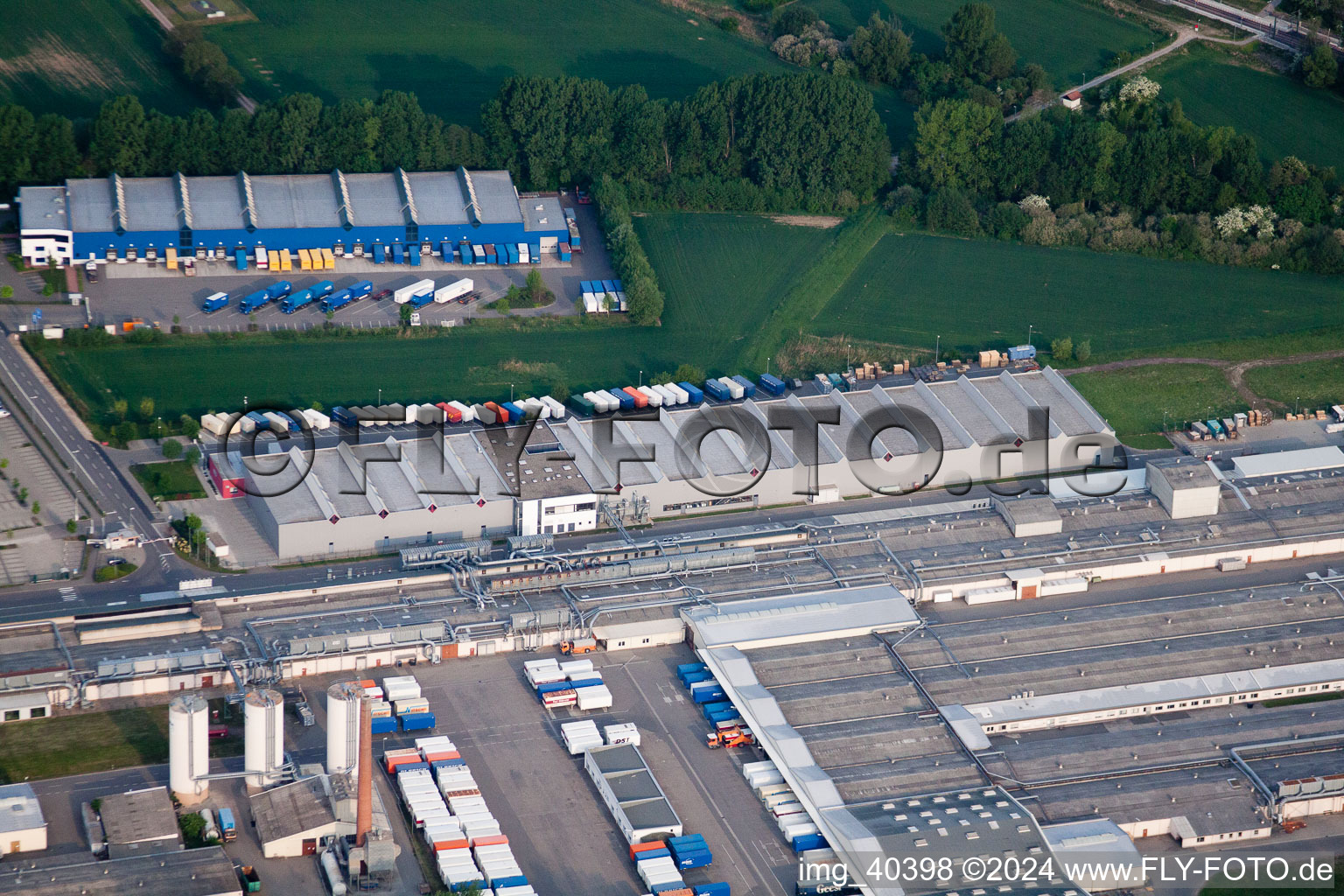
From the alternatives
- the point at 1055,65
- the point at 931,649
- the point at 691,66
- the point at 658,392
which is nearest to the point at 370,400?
the point at 658,392

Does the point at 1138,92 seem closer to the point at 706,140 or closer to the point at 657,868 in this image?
the point at 706,140

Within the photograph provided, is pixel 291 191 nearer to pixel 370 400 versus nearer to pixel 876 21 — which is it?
pixel 370 400

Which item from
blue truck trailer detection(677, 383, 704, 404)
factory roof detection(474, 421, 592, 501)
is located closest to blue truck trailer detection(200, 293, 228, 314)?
factory roof detection(474, 421, 592, 501)

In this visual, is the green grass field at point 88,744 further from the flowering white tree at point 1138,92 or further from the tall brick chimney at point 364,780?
the flowering white tree at point 1138,92

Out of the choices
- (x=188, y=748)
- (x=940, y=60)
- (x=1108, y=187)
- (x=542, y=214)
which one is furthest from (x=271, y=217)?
(x=1108, y=187)

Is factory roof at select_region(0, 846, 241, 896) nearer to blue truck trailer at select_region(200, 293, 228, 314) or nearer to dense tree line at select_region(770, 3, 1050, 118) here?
blue truck trailer at select_region(200, 293, 228, 314)
